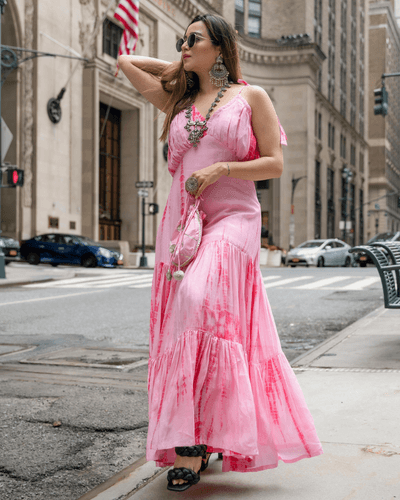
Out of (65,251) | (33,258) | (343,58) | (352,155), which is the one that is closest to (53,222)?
(33,258)

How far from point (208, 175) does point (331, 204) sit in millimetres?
64214

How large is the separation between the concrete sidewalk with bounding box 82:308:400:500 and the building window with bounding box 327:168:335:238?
6100cm

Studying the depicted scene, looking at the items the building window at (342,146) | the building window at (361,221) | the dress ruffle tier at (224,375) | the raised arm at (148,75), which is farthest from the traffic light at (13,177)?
the building window at (361,221)

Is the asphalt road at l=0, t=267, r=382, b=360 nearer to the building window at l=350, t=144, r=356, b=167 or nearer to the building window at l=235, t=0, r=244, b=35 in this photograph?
the building window at l=235, t=0, r=244, b=35

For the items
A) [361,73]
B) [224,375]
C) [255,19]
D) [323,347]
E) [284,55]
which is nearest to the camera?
[224,375]

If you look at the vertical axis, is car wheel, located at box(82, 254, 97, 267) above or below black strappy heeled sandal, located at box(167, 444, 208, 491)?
below

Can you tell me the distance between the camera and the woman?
244 cm

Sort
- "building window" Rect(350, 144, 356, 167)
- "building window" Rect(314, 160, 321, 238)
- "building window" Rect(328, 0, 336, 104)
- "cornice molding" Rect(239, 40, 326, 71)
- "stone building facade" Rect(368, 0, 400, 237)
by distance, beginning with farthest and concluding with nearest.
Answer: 1. "stone building facade" Rect(368, 0, 400, 237)
2. "building window" Rect(350, 144, 356, 167)
3. "building window" Rect(328, 0, 336, 104)
4. "building window" Rect(314, 160, 321, 238)
5. "cornice molding" Rect(239, 40, 326, 71)

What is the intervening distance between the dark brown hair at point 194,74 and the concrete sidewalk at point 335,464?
1.55 m

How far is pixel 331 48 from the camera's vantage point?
67312 mm

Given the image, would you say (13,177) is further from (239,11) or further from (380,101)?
(239,11)

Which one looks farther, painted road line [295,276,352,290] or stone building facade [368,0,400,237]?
stone building facade [368,0,400,237]

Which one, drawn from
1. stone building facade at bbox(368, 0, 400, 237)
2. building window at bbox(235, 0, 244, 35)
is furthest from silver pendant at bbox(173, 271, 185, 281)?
stone building facade at bbox(368, 0, 400, 237)

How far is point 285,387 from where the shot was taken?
8.65ft
